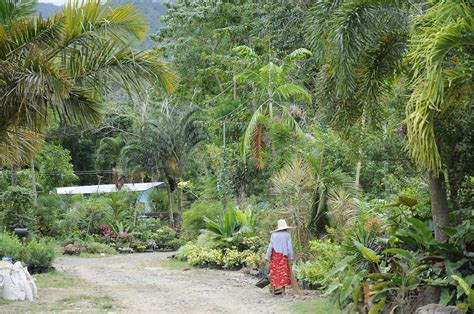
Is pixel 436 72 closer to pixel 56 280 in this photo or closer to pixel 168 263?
pixel 56 280

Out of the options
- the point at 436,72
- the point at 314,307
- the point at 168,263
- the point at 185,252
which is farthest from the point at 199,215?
the point at 436,72

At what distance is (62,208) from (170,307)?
19109 mm

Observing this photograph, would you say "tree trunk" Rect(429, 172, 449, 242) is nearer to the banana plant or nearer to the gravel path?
the banana plant

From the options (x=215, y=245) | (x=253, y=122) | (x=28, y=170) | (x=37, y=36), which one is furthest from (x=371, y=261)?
(x=28, y=170)

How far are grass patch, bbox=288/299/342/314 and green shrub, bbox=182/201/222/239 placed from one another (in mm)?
10886

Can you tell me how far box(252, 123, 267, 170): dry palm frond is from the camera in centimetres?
1781

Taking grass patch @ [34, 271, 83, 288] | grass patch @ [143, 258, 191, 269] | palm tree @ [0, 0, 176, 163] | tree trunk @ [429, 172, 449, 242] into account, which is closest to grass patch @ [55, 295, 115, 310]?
grass patch @ [34, 271, 83, 288]

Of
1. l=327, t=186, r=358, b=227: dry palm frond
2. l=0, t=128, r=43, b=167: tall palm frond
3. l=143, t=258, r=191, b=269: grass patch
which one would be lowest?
l=143, t=258, r=191, b=269: grass patch

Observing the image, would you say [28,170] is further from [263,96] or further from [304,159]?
[304,159]

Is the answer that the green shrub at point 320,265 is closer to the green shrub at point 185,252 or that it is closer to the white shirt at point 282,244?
the white shirt at point 282,244

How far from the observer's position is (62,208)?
2975cm

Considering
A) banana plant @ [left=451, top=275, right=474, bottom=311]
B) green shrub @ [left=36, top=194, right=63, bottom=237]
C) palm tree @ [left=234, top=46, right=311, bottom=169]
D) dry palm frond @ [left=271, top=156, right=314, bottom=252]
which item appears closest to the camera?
banana plant @ [left=451, top=275, right=474, bottom=311]

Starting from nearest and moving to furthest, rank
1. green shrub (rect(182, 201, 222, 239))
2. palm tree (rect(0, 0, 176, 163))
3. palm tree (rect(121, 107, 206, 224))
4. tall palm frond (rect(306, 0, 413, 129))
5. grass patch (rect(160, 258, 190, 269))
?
tall palm frond (rect(306, 0, 413, 129)), palm tree (rect(0, 0, 176, 163)), grass patch (rect(160, 258, 190, 269)), green shrub (rect(182, 201, 222, 239)), palm tree (rect(121, 107, 206, 224))

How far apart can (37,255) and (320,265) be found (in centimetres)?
721
